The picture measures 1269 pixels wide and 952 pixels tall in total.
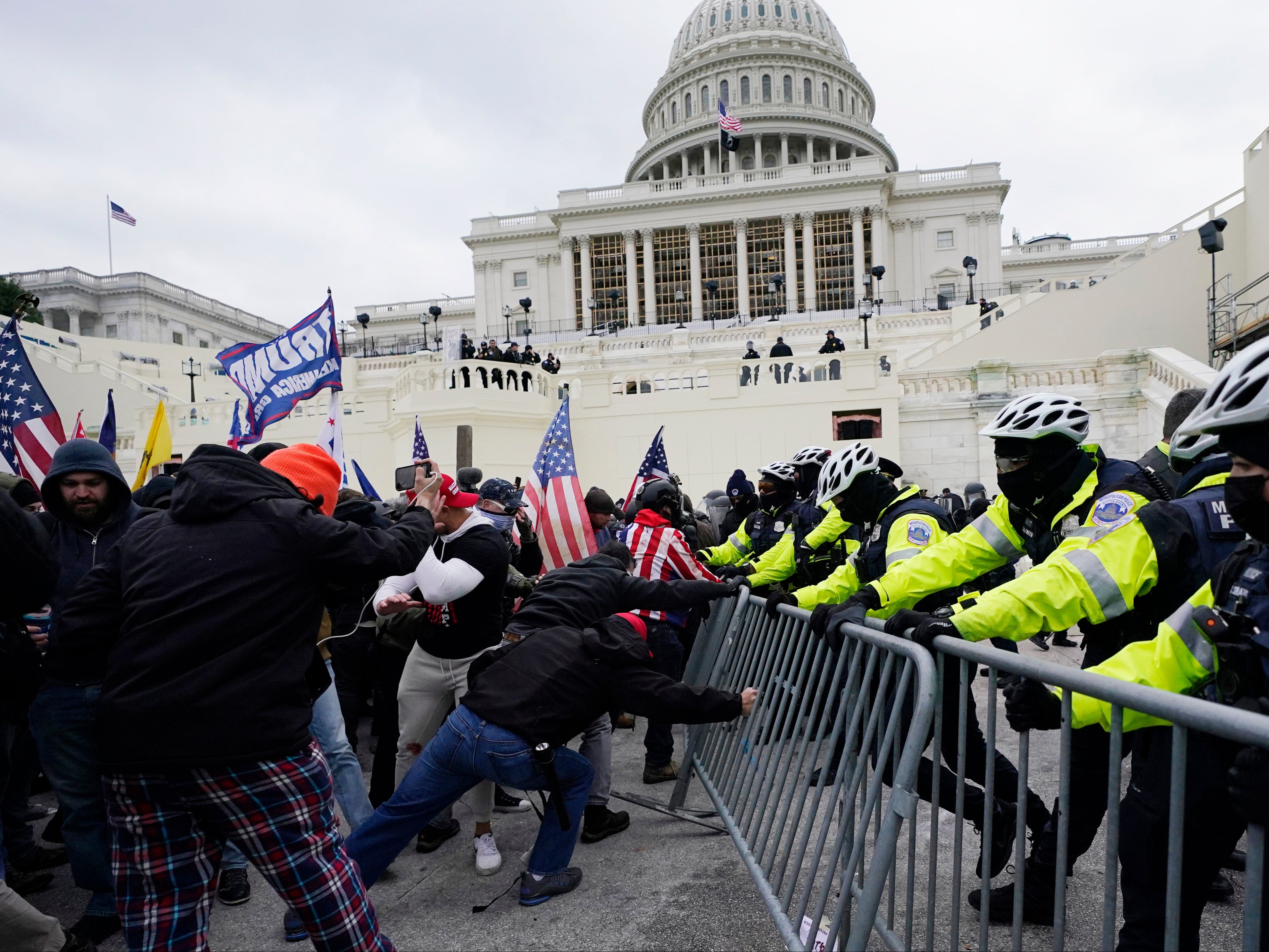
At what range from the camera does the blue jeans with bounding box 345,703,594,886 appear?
3203mm

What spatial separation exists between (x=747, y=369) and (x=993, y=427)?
15.1 meters

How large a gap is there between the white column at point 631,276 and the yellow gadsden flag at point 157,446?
51.4 meters

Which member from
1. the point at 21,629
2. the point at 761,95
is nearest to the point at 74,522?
the point at 21,629

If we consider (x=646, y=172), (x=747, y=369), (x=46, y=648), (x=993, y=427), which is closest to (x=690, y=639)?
(x=993, y=427)

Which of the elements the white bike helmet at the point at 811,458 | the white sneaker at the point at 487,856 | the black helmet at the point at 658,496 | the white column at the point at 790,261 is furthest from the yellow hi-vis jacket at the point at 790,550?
the white column at the point at 790,261

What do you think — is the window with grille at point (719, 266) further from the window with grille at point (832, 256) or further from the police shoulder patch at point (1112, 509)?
the police shoulder patch at point (1112, 509)

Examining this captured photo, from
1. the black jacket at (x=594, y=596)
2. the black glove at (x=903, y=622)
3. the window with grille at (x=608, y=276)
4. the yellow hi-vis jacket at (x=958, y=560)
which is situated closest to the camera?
the black glove at (x=903, y=622)

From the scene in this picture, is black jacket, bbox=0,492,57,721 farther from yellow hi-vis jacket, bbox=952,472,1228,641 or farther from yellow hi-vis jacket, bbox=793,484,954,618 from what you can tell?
yellow hi-vis jacket, bbox=952,472,1228,641

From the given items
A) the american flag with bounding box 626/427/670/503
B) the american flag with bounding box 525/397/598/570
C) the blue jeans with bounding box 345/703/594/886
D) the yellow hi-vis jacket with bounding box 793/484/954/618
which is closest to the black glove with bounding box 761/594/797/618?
the yellow hi-vis jacket with bounding box 793/484/954/618

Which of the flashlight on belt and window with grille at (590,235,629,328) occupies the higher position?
window with grille at (590,235,629,328)

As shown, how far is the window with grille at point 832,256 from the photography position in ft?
186

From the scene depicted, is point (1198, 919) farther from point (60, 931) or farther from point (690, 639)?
point (690, 639)

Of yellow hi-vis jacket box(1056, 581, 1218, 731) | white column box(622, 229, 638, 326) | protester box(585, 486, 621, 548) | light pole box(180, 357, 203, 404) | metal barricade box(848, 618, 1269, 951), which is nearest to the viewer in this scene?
metal barricade box(848, 618, 1269, 951)

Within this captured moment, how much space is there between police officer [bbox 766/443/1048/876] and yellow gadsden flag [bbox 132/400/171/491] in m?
5.79
